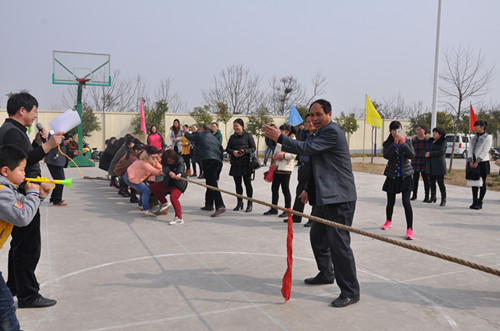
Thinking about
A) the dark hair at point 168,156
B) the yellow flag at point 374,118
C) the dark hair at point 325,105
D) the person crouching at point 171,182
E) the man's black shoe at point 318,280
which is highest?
the yellow flag at point 374,118

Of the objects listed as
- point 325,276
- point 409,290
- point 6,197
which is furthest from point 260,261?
point 6,197

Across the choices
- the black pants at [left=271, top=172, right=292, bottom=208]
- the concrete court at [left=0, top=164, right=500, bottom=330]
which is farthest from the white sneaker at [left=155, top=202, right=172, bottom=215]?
the black pants at [left=271, top=172, right=292, bottom=208]

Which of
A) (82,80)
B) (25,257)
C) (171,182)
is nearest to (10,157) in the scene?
(25,257)

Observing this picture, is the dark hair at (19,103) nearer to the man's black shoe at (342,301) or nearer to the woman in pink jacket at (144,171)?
the man's black shoe at (342,301)

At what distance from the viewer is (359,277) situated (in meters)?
4.83

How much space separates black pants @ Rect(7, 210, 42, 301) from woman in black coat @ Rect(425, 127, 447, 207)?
8.71 m

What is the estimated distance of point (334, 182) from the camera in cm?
417

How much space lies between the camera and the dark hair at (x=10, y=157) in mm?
3154

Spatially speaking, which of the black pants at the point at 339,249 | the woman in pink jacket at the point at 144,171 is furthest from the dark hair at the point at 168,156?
the black pants at the point at 339,249

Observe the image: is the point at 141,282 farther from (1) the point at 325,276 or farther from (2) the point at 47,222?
(2) the point at 47,222

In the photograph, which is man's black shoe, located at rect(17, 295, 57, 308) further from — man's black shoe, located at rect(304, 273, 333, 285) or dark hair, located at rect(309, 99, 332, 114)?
dark hair, located at rect(309, 99, 332, 114)

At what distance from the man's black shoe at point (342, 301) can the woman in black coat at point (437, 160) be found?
264 inches

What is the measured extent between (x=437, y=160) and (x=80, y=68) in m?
17.9

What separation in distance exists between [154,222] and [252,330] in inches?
183
